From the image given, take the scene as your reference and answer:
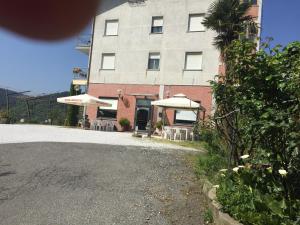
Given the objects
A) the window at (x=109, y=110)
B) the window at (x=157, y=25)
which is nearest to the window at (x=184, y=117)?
the window at (x=109, y=110)

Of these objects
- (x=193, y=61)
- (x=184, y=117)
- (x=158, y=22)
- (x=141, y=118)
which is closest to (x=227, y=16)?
(x=193, y=61)

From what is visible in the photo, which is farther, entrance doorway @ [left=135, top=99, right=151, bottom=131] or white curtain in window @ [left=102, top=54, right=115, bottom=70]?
white curtain in window @ [left=102, top=54, right=115, bottom=70]

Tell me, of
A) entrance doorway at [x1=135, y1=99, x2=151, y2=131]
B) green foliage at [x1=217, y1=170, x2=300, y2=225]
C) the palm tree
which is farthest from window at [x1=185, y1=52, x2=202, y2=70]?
green foliage at [x1=217, y1=170, x2=300, y2=225]

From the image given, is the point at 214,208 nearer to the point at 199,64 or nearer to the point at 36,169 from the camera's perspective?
the point at 36,169

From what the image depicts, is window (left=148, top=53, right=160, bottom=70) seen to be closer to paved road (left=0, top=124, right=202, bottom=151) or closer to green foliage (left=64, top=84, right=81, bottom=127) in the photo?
green foliage (left=64, top=84, right=81, bottom=127)

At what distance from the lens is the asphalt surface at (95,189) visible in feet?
19.3

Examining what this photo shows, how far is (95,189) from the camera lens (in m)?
7.31

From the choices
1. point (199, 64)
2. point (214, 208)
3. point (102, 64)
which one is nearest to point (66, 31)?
point (214, 208)

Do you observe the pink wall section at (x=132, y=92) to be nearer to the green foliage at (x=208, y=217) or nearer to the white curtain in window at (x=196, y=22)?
the white curtain in window at (x=196, y=22)

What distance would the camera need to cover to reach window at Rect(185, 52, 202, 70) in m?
24.7

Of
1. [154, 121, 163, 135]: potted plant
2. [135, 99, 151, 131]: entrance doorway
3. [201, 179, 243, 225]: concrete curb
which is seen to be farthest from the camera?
[135, 99, 151, 131]: entrance doorway

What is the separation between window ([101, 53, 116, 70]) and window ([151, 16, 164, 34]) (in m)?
3.49

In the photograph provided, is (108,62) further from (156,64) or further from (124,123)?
(124,123)

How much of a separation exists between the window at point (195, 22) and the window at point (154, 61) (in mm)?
2944
